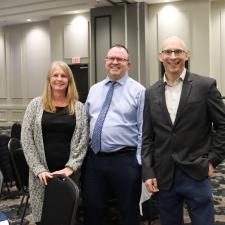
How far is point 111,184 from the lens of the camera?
2.39 m

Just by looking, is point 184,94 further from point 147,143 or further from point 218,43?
point 218,43

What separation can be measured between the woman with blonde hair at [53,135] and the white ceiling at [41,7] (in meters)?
6.16

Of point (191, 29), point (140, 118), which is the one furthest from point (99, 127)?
point (191, 29)

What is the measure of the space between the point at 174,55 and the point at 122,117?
0.63m

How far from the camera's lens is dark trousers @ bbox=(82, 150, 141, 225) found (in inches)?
90.8

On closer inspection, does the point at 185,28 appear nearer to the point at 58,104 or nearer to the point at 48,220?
the point at 58,104

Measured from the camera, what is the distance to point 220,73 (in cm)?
824

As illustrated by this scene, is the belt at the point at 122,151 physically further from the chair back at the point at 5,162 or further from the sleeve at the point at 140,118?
the chair back at the point at 5,162

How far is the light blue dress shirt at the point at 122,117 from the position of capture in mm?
2305

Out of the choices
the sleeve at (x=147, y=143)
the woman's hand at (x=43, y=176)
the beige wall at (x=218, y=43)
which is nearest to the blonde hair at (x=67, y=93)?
the woman's hand at (x=43, y=176)

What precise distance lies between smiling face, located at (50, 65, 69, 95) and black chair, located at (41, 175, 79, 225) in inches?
30.6

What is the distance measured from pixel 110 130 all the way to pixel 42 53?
826 cm

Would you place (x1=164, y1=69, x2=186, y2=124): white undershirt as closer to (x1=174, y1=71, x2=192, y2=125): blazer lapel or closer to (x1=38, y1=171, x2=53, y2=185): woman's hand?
(x1=174, y1=71, x2=192, y2=125): blazer lapel

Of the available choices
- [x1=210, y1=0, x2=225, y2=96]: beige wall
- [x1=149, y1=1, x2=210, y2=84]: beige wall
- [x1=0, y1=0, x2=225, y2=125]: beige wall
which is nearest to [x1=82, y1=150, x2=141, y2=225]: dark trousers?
[x1=0, y1=0, x2=225, y2=125]: beige wall
